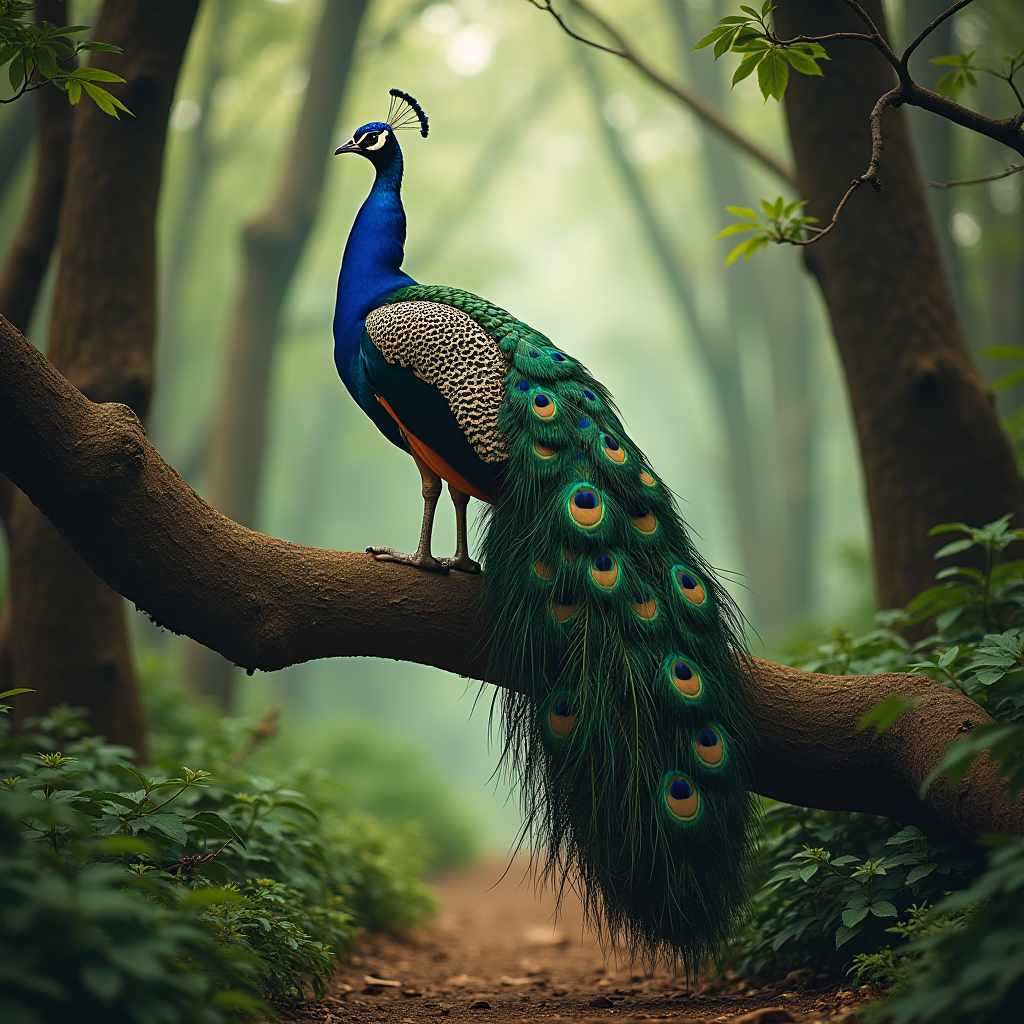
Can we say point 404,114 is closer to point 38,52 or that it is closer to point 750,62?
point 38,52

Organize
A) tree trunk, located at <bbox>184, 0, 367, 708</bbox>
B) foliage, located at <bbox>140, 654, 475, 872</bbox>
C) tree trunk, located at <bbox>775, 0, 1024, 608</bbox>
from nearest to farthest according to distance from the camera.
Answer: tree trunk, located at <bbox>775, 0, 1024, 608</bbox> < foliage, located at <bbox>140, 654, 475, 872</bbox> < tree trunk, located at <bbox>184, 0, 367, 708</bbox>

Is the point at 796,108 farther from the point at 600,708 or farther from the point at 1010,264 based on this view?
the point at 1010,264

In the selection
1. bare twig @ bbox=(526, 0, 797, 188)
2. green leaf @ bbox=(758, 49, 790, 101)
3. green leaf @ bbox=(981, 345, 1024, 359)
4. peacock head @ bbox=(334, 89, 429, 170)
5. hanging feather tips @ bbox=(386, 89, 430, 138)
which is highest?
bare twig @ bbox=(526, 0, 797, 188)

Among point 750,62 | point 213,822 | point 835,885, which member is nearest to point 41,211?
point 213,822

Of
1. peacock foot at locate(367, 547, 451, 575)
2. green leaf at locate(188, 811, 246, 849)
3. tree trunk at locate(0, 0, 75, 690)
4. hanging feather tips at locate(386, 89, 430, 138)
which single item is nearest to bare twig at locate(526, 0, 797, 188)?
hanging feather tips at locate(386, 89, 430, 138)

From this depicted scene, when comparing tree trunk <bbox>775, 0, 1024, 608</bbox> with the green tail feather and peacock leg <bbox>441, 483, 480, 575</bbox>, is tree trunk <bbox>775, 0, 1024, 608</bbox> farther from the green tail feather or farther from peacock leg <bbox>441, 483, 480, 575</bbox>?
peacock leg <bbox>441, 483, 480, 575</bbox>

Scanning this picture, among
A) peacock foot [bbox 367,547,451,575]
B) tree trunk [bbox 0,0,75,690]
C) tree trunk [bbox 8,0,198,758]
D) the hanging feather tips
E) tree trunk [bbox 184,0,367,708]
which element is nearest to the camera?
peacock foot [bbox 367,547,451,575]

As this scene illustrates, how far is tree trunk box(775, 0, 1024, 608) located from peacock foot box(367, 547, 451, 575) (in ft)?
8.71

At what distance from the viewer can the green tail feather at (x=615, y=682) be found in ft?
9.41

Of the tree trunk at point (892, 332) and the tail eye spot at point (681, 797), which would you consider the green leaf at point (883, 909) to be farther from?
the tree trunk at point (892, 332)

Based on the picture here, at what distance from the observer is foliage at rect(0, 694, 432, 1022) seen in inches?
70.4

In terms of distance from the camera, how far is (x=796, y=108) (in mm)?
5082

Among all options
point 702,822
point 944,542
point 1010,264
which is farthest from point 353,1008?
point 1010,264

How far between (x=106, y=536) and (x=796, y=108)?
4291 millimetres
